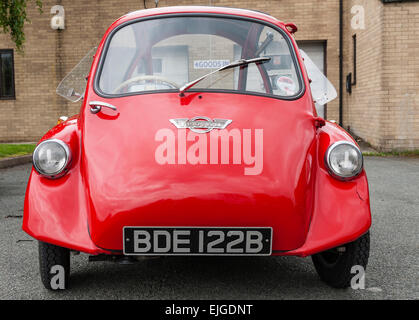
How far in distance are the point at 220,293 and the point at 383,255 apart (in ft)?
5.18

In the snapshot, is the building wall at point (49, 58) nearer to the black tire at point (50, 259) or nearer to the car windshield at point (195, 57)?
the car windshield at point (195, 57)

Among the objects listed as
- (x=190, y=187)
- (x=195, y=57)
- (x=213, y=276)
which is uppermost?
(x=195, y=57)

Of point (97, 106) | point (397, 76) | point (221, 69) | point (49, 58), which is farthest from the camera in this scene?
point (49, 58)

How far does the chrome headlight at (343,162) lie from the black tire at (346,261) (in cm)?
38

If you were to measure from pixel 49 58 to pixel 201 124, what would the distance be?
1433cm

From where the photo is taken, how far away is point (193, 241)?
2.67 m

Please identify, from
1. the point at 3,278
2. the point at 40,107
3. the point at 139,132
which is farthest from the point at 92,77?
the point at 40,107

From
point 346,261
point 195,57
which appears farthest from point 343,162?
point 195,57

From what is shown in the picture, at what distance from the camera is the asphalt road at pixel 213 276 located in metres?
3.03

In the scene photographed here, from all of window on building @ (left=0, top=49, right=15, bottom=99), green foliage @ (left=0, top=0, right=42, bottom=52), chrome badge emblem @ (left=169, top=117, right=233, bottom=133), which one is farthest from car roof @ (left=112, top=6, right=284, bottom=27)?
window on building @ (left=0, top=49, right=15, bottom=99)

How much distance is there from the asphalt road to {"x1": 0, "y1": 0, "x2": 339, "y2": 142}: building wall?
11784mm

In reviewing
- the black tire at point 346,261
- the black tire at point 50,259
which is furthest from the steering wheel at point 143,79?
the black tire at point 346,261

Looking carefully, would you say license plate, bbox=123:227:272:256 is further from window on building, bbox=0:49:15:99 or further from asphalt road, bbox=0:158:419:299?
window on building, bbox=0:49:15:99

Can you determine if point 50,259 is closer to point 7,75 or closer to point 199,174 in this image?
point 199,174
